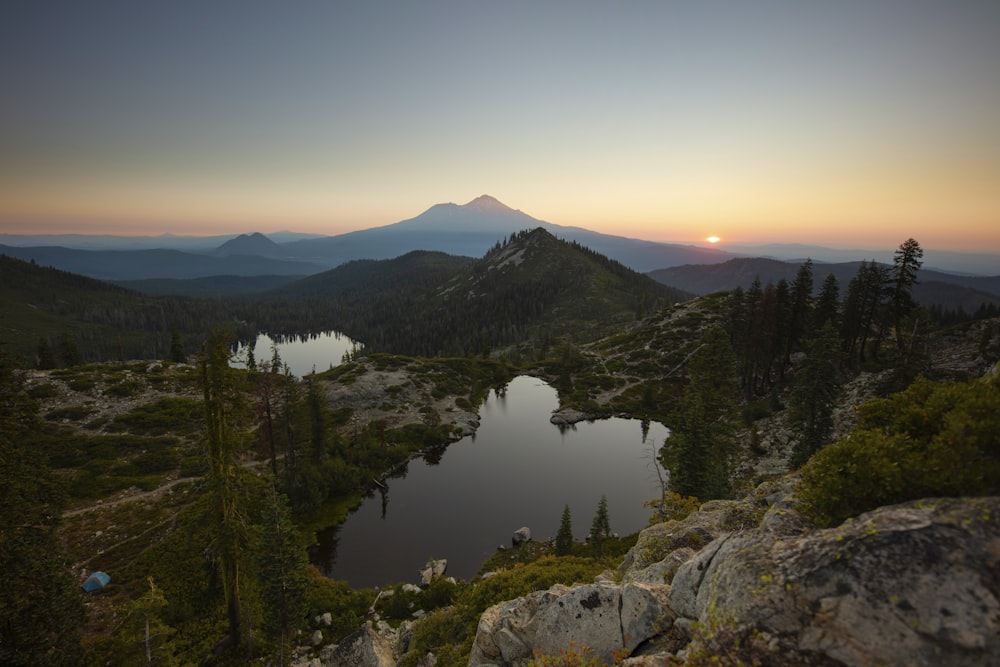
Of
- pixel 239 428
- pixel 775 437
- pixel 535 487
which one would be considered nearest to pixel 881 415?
pixel 239 428

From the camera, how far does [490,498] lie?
5356cm

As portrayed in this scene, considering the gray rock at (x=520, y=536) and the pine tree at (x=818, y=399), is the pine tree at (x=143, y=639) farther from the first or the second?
the pine tree at (x=818, y=399)

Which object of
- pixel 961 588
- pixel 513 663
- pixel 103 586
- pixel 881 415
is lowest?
pixel 103 586

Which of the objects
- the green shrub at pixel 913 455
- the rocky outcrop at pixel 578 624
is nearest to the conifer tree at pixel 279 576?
the rocky outcrop at pixel 578 624

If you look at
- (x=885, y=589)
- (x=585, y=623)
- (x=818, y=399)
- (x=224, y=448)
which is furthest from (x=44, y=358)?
(x=818, y=399)

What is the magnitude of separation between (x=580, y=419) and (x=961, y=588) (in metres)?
76.2

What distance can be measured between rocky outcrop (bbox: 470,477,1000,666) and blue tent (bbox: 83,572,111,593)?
1454 inches

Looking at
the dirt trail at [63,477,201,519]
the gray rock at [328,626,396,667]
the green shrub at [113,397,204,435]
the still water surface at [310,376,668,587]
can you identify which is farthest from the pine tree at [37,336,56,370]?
the gray rock at [328,626,396,667]

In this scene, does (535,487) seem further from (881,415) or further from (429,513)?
(881,415)

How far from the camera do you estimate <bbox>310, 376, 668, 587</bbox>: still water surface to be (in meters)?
41.3

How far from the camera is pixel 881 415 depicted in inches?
423

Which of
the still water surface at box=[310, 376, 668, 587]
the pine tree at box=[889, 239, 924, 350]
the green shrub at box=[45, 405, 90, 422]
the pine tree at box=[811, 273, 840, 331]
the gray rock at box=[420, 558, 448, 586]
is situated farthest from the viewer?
the pine tree at box=[811, 273, 840, 331]

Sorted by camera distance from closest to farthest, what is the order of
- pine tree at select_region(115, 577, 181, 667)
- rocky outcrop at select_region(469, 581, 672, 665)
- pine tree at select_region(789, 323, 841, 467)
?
rocky outcrop at select_region(469, 581, 672, 665), pine tree at select_region(115, 577, 181, 667), pine tree at select_region(789, 323, 841, 467)

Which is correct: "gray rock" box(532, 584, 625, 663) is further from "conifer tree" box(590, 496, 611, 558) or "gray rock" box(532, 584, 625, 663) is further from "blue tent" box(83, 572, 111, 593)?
"blue tent" box(83, 572, 111, 593)
